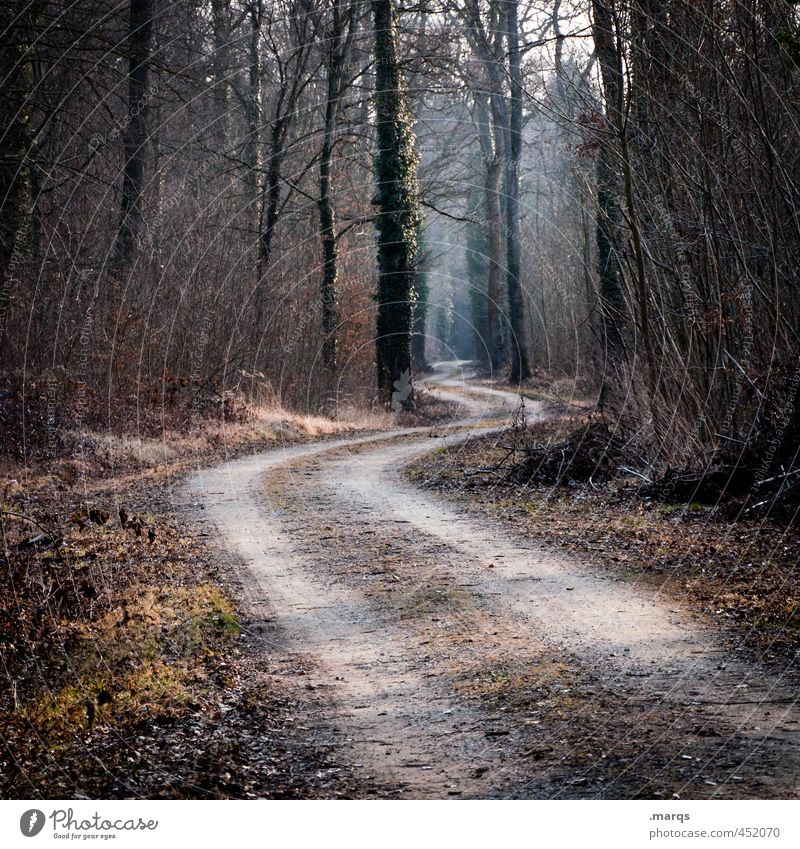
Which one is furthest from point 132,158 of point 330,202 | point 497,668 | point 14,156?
point 497,668

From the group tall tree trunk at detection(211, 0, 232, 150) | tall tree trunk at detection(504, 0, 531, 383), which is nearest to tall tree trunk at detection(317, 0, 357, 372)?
tall tree trunk at detection(211, 0, 232, 150)

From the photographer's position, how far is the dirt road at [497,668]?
4016 millimetres

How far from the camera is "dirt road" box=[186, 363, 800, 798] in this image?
13.2ft

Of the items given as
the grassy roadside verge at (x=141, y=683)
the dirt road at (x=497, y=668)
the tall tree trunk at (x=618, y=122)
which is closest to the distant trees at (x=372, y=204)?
the tall tree trunk at (x=618, y=122)

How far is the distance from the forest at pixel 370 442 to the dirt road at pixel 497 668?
37mm

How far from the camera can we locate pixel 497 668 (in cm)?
562

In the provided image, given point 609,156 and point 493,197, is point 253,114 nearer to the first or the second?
point 609,156

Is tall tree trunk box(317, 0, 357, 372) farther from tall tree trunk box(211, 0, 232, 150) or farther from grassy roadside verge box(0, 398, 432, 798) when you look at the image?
grassy roadside verge box(0, 398, 432, 798)

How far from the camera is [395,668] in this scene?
5.72 meters

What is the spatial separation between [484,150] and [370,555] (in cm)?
2994

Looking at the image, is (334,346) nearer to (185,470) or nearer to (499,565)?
(185,470)

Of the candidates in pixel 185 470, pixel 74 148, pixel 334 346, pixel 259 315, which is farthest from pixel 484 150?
pixel 185 470

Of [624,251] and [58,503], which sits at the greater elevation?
[624,251]

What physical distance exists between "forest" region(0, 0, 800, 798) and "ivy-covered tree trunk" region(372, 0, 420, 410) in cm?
10
